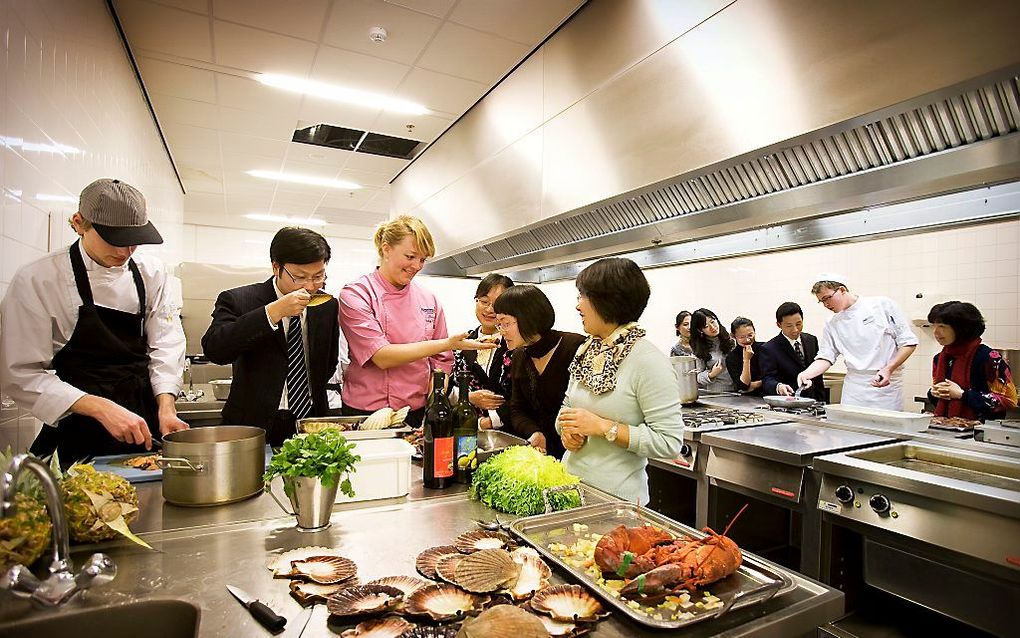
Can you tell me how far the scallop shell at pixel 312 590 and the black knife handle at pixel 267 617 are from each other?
6 cm

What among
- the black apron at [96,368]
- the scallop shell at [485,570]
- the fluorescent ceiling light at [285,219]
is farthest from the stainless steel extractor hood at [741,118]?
the fluorescent ceiling light at [285,219]

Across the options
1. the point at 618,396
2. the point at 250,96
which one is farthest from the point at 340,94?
the point at 618,396

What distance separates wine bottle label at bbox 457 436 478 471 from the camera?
1.60 meters

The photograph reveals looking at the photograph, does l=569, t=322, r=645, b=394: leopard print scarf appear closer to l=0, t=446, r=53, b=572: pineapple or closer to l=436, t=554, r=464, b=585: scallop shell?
l=436, t=554, r=464, b=585: scallop shell

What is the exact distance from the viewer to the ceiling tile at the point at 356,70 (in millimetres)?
3722

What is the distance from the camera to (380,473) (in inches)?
56.9

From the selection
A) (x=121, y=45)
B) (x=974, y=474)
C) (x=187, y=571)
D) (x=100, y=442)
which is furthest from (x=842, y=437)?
(x=121, y=45)

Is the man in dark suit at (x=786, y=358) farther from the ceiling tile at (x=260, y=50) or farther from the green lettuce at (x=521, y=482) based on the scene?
the ceiling tile at (x=260, y=50)

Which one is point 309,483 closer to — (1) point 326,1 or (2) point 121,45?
(1) point 326,1

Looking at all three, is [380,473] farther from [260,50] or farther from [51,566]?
[260,50]

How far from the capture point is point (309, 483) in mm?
1244

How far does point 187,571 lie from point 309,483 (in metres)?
0.28

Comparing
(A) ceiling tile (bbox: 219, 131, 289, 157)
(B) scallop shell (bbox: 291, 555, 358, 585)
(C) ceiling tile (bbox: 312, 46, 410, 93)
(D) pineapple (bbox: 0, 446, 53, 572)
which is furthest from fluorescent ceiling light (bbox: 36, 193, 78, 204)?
(A) ceiling tile (bbox: 219, 131, 289, 157)

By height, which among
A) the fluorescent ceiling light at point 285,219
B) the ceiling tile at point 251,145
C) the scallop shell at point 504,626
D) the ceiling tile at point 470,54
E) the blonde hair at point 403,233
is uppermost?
the ceiling tile at point 470,54
